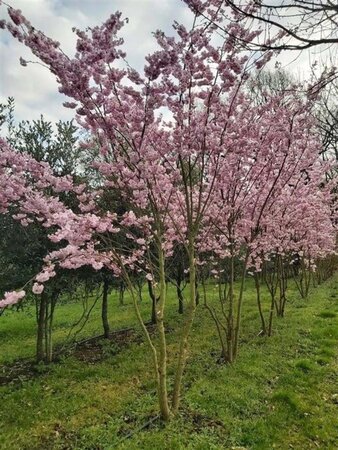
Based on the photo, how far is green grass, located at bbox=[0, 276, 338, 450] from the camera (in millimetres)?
4895

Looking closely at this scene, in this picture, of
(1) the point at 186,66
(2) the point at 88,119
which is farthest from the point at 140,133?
(1) the point at 186,66

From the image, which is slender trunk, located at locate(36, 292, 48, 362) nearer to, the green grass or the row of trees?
the green grass

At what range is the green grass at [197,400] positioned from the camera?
16.1 ft

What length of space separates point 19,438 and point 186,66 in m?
5.33

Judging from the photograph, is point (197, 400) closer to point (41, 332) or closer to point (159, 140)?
point (159, 140)

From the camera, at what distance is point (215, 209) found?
769cm

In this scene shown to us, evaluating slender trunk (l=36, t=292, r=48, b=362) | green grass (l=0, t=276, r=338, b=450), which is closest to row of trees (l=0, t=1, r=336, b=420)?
green grass (l=0, t=276, r=338, b=450)

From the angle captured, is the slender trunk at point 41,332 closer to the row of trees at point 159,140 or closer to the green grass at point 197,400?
the green grass at point 197,400

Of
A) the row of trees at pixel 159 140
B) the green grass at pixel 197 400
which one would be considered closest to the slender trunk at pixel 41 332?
the green grass at pixel 197 400

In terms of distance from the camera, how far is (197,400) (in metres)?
5.80

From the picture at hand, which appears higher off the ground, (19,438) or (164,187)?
(164,187)

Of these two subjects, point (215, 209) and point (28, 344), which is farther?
point (28, 344)

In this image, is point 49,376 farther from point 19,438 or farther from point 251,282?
point 251,282

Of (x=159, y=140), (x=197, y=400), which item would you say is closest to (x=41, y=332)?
(x=197, y=400)
